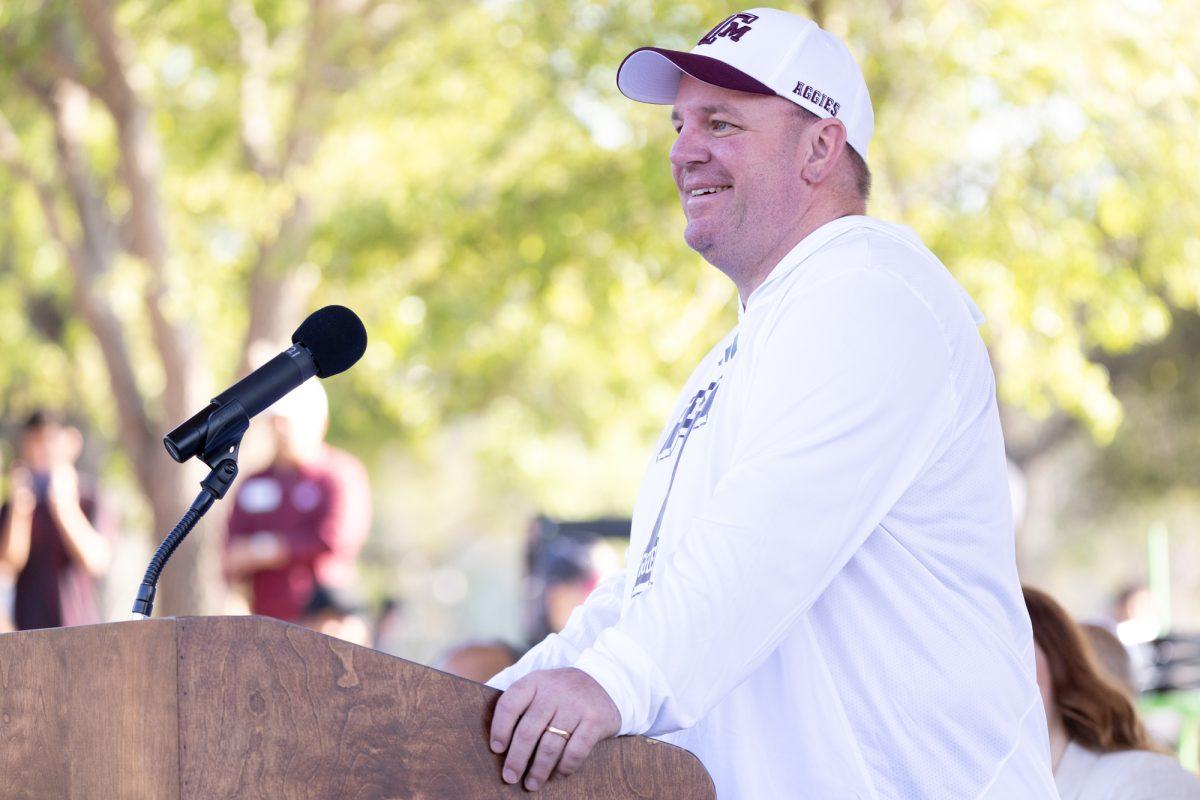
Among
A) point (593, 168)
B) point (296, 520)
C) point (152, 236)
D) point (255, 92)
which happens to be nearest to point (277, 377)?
point (296, 520)

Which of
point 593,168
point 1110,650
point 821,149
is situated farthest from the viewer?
point 593,168

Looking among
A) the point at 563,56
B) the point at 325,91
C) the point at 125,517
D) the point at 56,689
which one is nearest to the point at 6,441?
the point at 125,517

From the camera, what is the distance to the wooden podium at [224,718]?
74.5 inches

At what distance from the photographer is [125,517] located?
96.3 ft

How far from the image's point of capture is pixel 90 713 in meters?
1.91

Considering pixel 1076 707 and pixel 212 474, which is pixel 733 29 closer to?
pixel 212 474

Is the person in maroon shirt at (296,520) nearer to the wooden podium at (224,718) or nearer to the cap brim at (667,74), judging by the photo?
the cap brim at (667,74)

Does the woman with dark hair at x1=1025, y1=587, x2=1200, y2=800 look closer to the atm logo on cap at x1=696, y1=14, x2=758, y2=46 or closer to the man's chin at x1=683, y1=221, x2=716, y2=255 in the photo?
the man's chin at x1=683, y1=221, x2=716, y2=255

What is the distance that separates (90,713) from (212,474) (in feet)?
2.10

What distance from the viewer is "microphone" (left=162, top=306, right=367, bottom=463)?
2.44m

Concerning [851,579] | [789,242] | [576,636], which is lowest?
[576,636]

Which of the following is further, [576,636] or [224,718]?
[576,636]

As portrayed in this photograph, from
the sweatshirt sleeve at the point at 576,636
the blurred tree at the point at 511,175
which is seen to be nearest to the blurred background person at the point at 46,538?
the blurred tree at the point at 511,175

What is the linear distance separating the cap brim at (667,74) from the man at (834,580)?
319mm
